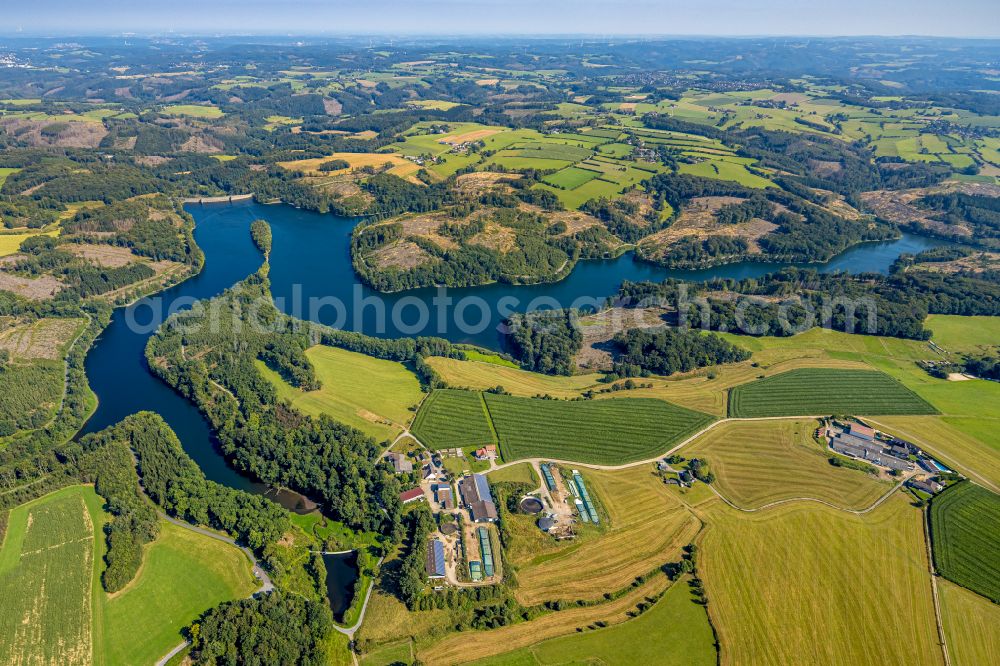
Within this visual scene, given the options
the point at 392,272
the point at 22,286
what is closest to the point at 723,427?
the point at 392,272

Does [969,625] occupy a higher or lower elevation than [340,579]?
higher

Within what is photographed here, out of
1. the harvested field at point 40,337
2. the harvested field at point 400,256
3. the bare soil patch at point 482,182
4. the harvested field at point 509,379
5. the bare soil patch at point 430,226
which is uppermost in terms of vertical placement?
the bare soil patch at point 482,182

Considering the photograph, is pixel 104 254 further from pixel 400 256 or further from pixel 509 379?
pixel 509 379

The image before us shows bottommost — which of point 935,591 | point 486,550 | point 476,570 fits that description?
point 935,591

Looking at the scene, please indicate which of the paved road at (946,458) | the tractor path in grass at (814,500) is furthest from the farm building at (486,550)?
the paved road at (946,458)

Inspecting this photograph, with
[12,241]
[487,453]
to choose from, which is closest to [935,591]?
[487,453]

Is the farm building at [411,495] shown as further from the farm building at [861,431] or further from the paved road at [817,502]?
the farm building at [861,431]
